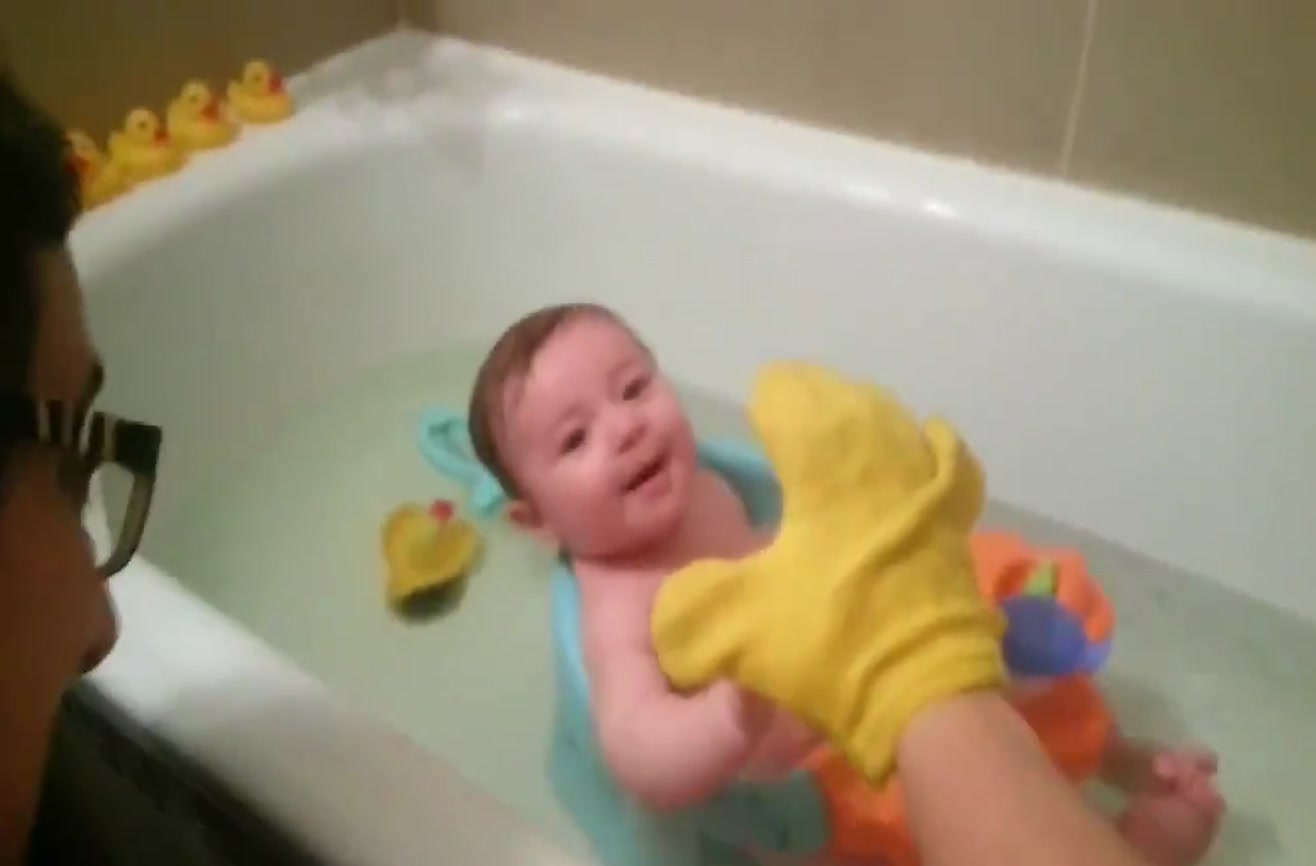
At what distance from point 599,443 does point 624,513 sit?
50 millimetres

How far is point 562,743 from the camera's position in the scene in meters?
1.02

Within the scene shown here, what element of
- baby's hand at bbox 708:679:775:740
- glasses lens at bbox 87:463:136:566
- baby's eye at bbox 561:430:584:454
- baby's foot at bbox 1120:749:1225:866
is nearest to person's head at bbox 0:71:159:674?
glasses lens at bbox 87:463:136:566

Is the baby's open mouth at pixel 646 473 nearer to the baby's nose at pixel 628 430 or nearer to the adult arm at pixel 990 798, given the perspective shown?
the baby's nose at pixel 628 430

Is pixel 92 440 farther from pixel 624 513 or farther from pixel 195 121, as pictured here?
pixel 195 121

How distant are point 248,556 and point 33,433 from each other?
0.81 meters

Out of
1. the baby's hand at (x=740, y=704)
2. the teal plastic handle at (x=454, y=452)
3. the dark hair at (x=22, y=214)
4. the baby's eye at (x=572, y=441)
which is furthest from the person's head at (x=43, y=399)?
the teal plastic handle at (x=454, y=452)

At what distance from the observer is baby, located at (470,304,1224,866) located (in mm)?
859

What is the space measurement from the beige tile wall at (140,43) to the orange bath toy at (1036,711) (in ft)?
2.72

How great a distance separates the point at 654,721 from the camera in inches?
31.6

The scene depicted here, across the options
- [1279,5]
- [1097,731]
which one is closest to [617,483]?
[1097,731]

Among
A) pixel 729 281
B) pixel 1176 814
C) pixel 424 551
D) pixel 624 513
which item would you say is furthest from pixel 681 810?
pixel 729 281

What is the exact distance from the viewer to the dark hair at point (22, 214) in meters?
0.42

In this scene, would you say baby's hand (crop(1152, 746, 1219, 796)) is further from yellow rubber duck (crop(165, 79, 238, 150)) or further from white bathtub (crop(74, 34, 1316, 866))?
yellow rubber duck (crop(165, 79, 238, 150))

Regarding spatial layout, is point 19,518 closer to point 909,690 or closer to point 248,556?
point 909,690
